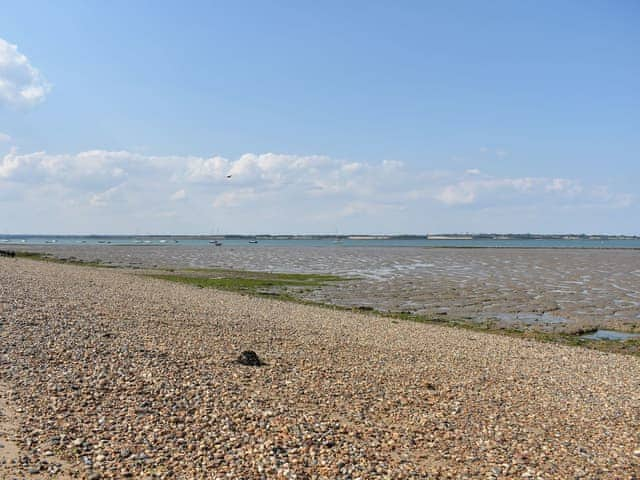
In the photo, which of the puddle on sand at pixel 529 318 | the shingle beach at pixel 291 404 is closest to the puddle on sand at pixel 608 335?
the puddle on sand at pixel 529 318

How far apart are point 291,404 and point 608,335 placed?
2168 cm

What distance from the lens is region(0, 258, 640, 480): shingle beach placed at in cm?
910

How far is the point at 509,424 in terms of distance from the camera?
12125mm

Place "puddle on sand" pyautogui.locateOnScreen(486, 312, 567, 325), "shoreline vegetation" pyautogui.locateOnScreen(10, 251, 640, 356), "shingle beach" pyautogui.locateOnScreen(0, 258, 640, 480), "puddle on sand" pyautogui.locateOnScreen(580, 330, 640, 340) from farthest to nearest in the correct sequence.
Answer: "puddle on sand" pyautogui.locateOnScreen(486, 312, 567, 325) → "puddle on sand" pyautogui.locateOnScreen(580, 330, 640, 340) → "shoreline vegetation" pyautogui.locateOnScreen(10, 251, 640, 356) → "shingle beach" pyautogui.locateOnScreen(0, 258, 640, 480)

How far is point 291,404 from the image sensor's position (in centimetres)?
1219

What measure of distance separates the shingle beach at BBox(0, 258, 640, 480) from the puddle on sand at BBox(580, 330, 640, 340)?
16.7 feet

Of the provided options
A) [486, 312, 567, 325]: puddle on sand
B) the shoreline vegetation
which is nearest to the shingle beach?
the shoreline vegetation

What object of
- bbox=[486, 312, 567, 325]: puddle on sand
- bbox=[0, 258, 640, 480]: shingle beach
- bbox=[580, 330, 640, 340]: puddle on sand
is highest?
bbox=[0, 258, 640, 480]: shingle beach

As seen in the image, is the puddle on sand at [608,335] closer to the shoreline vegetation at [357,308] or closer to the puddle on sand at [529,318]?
the shoreline vegetation at [357,308]

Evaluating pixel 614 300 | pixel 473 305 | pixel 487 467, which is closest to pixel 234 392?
pixel 487 467

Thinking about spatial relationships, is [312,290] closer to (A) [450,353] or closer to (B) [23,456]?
(A) [450,353]

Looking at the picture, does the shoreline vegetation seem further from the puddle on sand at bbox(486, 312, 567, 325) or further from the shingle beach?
the shingle beach

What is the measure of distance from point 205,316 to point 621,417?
17.1 metres

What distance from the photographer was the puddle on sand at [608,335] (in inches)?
1039
